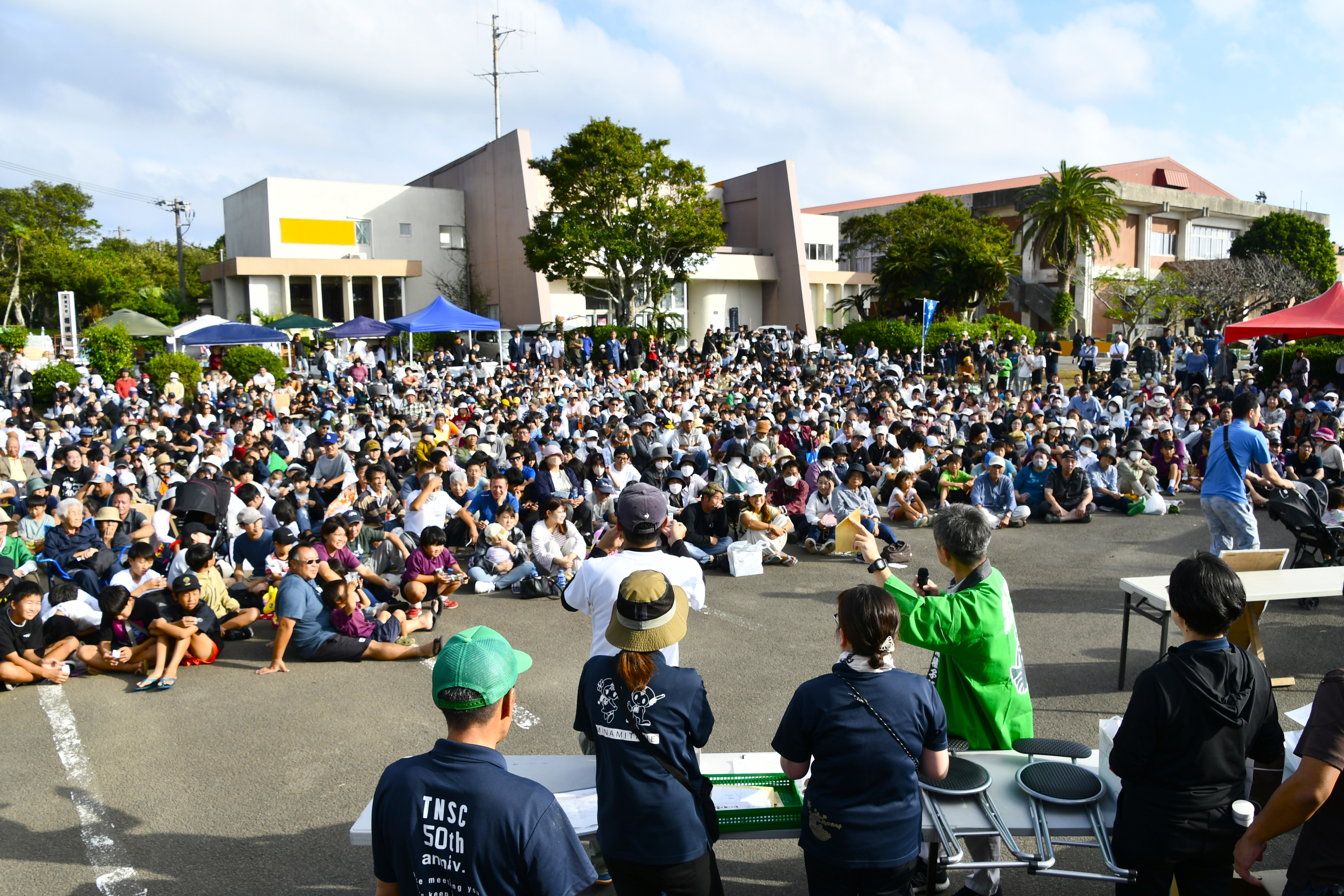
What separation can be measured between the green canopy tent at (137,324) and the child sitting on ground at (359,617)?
21154mm

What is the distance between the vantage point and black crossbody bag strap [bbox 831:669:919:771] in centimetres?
256

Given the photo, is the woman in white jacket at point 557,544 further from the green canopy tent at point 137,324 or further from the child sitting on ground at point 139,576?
the green canopy tent at point 137,324

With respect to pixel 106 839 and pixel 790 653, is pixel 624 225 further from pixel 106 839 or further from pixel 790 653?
pixel 106 839

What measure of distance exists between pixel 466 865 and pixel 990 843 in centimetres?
245

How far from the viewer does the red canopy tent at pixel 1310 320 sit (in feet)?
40.9

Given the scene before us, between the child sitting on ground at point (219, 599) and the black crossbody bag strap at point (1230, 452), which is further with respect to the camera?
the child sitting on ground at point (219, 599)

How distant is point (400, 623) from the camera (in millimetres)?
7301

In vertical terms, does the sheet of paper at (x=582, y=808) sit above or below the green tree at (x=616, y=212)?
below

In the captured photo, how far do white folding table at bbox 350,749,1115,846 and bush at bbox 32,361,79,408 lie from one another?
20.5 metres

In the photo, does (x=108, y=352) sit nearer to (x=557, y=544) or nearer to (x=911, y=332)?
(x=557, y=544)

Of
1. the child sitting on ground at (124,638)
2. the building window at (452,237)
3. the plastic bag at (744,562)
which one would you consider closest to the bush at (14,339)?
the building window at (452,237)

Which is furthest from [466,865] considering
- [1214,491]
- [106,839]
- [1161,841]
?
[1214,491]

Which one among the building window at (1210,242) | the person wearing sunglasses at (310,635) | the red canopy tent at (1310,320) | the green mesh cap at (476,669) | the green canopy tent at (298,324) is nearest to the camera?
the green mesh cap at (476,669)

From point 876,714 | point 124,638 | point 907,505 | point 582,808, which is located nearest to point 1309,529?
point 907,505
